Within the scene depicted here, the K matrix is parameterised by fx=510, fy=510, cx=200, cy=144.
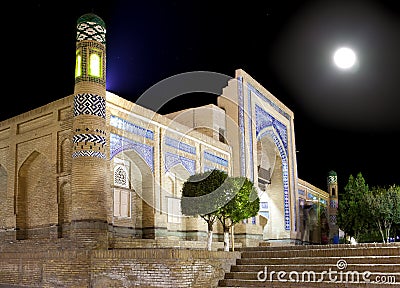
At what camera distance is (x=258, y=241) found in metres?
15.4

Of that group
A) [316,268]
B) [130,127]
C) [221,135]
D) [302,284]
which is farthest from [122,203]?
[221,135]

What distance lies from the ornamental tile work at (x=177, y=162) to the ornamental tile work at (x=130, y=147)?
0.68 meters

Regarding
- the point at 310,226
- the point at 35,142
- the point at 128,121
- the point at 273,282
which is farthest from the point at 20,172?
the point at 310,226

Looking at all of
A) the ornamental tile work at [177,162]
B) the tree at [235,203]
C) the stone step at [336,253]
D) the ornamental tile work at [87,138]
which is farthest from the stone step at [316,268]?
the ornamental tile work at [177,162]

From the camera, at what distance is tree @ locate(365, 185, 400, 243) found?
1742 centimetres

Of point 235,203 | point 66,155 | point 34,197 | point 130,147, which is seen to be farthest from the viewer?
point 130,147

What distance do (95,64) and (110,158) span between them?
86.5 inches

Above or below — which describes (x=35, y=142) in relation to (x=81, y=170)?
above

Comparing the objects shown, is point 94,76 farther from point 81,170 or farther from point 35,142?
point 35,142

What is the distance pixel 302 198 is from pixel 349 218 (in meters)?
4.67

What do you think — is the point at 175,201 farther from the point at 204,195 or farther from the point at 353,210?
the point at 353,210

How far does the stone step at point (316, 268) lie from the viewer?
779cm

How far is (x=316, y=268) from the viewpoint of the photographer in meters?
8.29

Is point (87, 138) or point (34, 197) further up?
point (87, 138)
